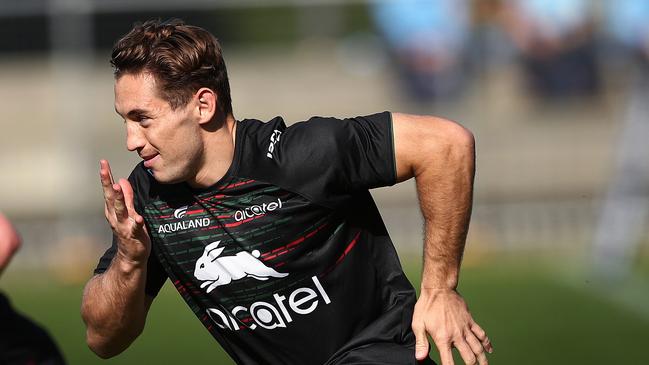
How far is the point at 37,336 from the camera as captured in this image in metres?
4.25

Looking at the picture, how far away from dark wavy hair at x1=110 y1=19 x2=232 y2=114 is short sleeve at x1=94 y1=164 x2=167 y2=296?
0.39 m

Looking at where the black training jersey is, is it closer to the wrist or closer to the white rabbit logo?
the white rabbit logo

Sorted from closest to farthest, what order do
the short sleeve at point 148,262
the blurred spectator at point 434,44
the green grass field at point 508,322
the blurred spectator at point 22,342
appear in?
1. the blurred spectator at point 22,342
2. the short sleeve at point 148,262
3. the green grass field at point 508,322
4. the blurred spectator at point 434,44

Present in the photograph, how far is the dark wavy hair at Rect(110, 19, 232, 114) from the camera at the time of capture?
14.9 ft

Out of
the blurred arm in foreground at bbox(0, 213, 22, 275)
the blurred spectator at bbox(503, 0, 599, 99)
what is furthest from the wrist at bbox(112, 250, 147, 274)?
the blurred spectator at bbox(503, 0, 599, 99)

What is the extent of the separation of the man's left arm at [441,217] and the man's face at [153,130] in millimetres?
820

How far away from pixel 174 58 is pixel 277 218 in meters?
0.72

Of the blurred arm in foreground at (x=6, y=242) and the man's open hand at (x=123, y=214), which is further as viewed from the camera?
the man's open hand at (x=123, y=214)

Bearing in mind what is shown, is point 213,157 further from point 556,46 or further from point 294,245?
point 556,46

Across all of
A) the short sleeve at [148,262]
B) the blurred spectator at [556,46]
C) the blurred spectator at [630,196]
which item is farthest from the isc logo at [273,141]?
the blurred spectator at [556,46]

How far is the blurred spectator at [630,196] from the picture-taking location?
13602mm

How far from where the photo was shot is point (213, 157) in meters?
4.65

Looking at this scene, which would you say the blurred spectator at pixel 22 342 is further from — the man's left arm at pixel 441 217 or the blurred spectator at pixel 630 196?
the blurred spectator at pixel 630 196

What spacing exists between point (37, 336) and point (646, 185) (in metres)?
10.7
